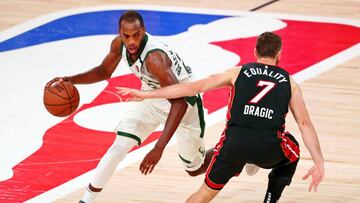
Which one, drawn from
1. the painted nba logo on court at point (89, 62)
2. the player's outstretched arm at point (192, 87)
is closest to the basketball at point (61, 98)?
the painted nba logo on court at point (89, 62)

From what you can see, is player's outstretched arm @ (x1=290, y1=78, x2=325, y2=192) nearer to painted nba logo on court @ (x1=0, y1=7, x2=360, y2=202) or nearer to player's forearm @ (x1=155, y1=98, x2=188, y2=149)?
player's forearm @ (x1=155, y1=98, x2=188, y2=149)

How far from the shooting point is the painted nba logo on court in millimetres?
8109

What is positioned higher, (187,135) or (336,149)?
(187,135)

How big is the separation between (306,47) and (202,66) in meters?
1.51

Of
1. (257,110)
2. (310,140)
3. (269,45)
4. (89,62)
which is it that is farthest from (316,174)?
(89,62)

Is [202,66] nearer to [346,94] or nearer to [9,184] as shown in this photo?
[346,94]

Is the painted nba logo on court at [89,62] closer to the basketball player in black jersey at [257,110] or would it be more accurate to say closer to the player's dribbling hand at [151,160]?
the player's dribbling hand at [151,160]

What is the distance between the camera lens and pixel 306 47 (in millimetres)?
11789

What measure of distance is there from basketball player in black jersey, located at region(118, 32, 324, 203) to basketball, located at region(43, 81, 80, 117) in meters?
0.98

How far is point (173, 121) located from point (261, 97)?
65 cm

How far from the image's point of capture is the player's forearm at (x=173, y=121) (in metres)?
6.15

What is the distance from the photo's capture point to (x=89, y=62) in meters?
11.2

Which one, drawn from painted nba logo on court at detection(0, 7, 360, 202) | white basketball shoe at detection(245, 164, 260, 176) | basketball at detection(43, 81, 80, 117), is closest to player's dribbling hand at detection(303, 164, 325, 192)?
white basketball shoe at detection(245, 164, 260, 176)

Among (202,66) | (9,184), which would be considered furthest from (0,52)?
(9,184)
